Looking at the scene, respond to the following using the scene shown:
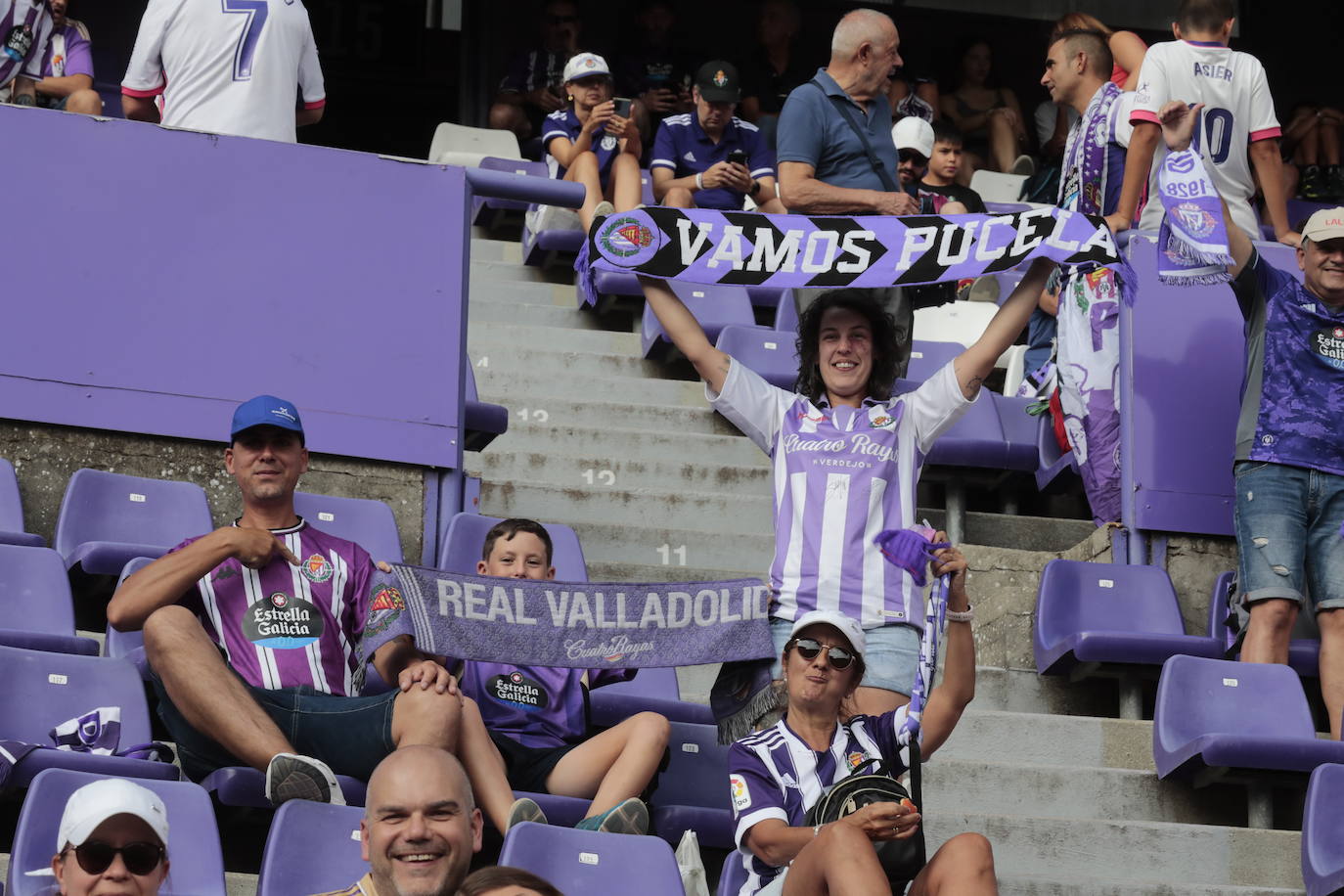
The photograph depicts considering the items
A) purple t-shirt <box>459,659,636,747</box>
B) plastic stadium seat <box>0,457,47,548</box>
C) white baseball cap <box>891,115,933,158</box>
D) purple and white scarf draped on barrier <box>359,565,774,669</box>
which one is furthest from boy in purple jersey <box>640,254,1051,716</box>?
white baseball cap <box>891,115,933,158</box>

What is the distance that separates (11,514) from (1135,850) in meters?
3.25

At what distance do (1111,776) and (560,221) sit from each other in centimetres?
410

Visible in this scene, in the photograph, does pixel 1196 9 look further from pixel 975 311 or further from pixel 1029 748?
pixel 1029 748

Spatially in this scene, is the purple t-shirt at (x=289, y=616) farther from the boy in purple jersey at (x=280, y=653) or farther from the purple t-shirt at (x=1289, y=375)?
the purple t-shirt at (x=1289, y=375)

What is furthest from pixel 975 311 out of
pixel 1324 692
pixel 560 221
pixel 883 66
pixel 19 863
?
pixel 19 863

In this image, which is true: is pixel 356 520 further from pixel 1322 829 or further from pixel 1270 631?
pixel 1322 829

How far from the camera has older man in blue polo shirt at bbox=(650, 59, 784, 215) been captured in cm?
917

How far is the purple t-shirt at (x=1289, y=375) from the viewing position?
6.54 meters

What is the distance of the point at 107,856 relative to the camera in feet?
12.8

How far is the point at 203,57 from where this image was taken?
729 centimetres

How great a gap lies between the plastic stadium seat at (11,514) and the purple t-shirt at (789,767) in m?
2.20

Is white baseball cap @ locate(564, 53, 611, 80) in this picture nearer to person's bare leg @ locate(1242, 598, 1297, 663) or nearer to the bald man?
person's bare leg @ locate(1242, 598, 1297, 663)

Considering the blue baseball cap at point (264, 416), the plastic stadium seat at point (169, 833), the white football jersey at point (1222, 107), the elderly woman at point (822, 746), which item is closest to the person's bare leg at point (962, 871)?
the elderly woman at point (822, 746)

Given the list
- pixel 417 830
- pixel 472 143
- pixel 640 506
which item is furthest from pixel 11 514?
pixel 472 143
